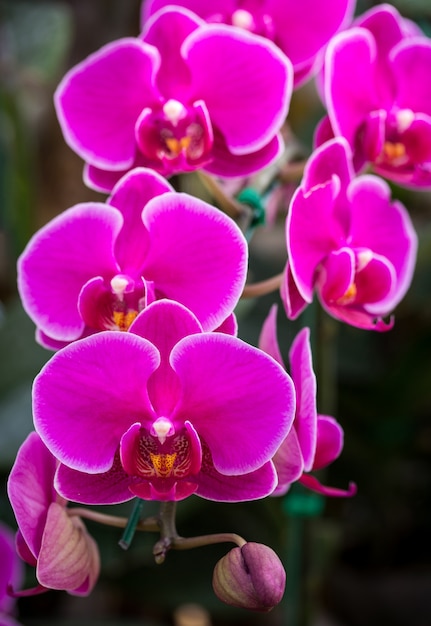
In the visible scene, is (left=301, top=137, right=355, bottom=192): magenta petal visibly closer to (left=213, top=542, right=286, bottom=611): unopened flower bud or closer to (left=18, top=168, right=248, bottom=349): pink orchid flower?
(left=18, top=168, right=248, bottom=349): pink orchid flower

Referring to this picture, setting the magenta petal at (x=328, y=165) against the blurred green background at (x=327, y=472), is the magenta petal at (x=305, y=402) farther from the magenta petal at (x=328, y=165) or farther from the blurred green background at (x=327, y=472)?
the blurred green background at (x=327, y=472)

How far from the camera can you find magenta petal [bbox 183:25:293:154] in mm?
557

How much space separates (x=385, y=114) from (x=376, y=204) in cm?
7

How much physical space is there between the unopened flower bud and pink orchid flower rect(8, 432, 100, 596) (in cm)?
9

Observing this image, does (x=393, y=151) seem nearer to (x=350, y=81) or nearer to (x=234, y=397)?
(x=350, y=81)

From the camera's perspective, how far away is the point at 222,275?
1.56 ft

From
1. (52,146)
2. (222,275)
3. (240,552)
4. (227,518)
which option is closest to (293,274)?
(222,275)

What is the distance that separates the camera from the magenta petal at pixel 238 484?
0.46 metres

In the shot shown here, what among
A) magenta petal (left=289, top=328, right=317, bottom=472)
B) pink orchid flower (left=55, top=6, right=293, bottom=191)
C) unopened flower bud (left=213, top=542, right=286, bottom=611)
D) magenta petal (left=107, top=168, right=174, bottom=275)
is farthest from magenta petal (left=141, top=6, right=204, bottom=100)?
unopened flower bud (left=213, top=542, right=286, bottom=611)

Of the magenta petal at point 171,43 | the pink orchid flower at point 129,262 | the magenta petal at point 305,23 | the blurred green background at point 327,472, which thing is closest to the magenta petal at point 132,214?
the pink orchid flower at point 129,262

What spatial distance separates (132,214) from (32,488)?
6.9 inches

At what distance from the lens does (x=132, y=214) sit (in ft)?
1.71

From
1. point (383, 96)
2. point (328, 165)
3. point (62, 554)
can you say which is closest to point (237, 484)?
point (62, 554)

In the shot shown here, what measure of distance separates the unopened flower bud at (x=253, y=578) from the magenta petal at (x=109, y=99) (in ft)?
0.95
